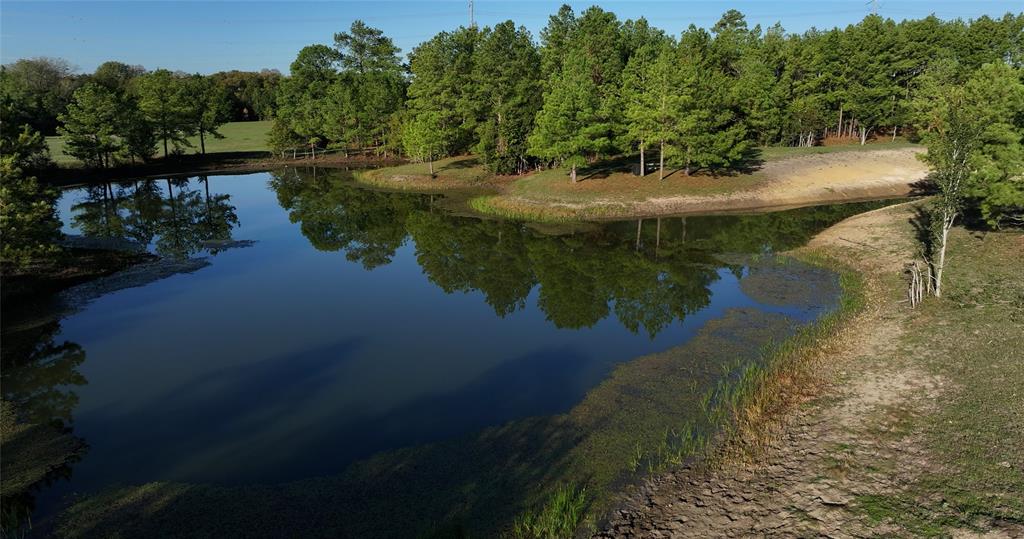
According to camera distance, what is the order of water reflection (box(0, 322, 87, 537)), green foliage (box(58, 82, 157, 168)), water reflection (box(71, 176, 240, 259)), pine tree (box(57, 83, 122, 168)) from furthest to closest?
green foliage (box(58, 82, 157, 168))
pine tree (box(57, 83, 122, 168))
water reflection (box(71, 176, 240, 259))
water reflection (box(0, 322, 87, 537))

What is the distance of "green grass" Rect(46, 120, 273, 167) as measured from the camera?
96669 millimetres

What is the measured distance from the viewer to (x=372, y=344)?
25.6m

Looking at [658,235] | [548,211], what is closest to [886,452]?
[658,235]

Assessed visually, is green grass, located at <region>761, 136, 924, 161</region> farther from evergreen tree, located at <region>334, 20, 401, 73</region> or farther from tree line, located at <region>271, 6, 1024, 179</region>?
evergreen tree, located at <region>334, 20, 401, 73</region>

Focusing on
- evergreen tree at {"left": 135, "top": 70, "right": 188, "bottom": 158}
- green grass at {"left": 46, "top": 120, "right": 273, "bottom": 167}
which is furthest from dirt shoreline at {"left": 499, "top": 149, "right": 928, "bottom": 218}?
green grass at {"left": 46, "top": 120, "right": 273, "bottom": 167}

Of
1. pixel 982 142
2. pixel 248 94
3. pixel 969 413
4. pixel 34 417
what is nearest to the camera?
pixel 969 413

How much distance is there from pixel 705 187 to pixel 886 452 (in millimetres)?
42978

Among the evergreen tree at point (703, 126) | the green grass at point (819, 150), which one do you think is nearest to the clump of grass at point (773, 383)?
the evergreen tree at point (703, 126)

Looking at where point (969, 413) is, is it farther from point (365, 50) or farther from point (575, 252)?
point (365, 50)

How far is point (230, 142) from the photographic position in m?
116

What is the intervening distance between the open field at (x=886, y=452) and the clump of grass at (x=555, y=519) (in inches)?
34.3

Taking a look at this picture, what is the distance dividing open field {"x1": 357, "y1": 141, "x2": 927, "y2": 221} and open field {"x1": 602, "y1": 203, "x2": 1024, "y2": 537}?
97.6ft

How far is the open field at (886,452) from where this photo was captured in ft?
41.1

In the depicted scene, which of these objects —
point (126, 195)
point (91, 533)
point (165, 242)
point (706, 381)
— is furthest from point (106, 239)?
point (706, 381)
